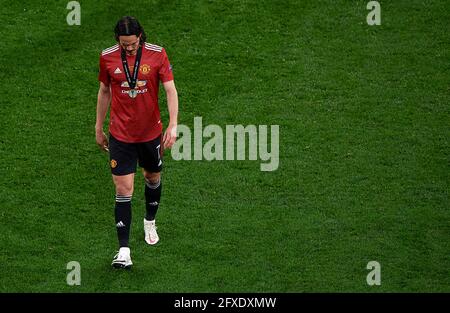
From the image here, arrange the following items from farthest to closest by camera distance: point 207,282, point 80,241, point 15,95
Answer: point 15,95 → point 80,241 → point 207,282

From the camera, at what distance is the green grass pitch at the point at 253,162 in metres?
9.30

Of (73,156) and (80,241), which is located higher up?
(73,156)

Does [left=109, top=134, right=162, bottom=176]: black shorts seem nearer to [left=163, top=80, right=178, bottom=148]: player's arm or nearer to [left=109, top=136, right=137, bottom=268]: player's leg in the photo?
[left=109, top=136, right=137, bottom=268]: player's leg

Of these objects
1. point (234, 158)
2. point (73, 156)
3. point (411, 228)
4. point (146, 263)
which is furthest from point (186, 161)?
point (411, 228)

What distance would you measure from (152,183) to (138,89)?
1124 mm

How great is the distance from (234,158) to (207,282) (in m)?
2.49

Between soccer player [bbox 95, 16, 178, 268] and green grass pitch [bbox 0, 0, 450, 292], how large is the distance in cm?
71

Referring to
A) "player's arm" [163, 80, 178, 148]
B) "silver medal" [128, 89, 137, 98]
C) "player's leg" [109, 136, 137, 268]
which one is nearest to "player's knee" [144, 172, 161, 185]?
"player's leg" [109, 136, 137, 268]

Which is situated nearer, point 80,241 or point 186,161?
point 80,241

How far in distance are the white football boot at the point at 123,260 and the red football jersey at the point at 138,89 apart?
1060mm

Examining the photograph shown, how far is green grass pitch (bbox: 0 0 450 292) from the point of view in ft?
30.5

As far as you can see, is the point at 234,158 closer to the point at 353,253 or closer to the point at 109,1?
the point at 353,253

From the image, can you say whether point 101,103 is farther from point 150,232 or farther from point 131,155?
point 150,232

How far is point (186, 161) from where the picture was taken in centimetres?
1117
